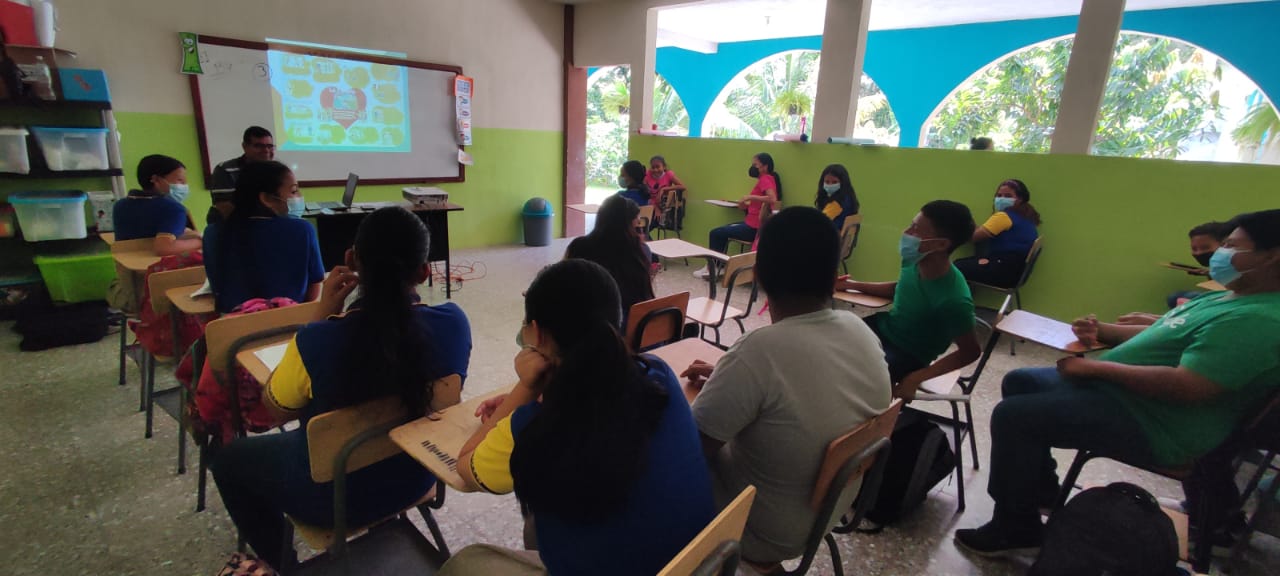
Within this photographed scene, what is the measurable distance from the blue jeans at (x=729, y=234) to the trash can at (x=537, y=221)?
7.38 ft

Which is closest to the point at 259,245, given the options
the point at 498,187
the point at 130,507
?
the point at 130,507

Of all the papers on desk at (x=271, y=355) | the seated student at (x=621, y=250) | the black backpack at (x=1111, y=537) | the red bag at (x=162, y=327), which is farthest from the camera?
the seated student at (x=621, y=250)

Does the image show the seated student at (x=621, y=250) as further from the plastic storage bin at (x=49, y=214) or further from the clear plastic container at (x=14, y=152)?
the clear plastic container at (x=14, y=152)

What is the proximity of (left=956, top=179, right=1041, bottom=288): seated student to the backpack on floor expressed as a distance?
2.47 metres

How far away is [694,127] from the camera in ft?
40.1

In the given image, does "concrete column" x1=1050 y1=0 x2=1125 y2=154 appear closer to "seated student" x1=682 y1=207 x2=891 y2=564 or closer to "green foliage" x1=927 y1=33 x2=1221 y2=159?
"seated student" x1=682 y1=207 x2=891 y2=564

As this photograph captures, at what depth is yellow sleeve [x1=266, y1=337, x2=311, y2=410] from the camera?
1.27 meters

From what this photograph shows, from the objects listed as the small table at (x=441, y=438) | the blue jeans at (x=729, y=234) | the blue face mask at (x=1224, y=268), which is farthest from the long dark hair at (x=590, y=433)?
the blue jeans at (x=729, y=234)

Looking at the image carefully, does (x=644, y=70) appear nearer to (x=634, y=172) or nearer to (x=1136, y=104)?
(x=634, y=172)

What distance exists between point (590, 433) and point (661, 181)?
5650 millimetres

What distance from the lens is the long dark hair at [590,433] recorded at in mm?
868

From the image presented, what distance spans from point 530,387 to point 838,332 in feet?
2.27

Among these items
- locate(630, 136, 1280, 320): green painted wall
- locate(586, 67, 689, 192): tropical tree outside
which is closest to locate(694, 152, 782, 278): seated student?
locate(630, 136, 1280, 320): green painted wall

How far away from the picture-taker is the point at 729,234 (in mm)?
5574
